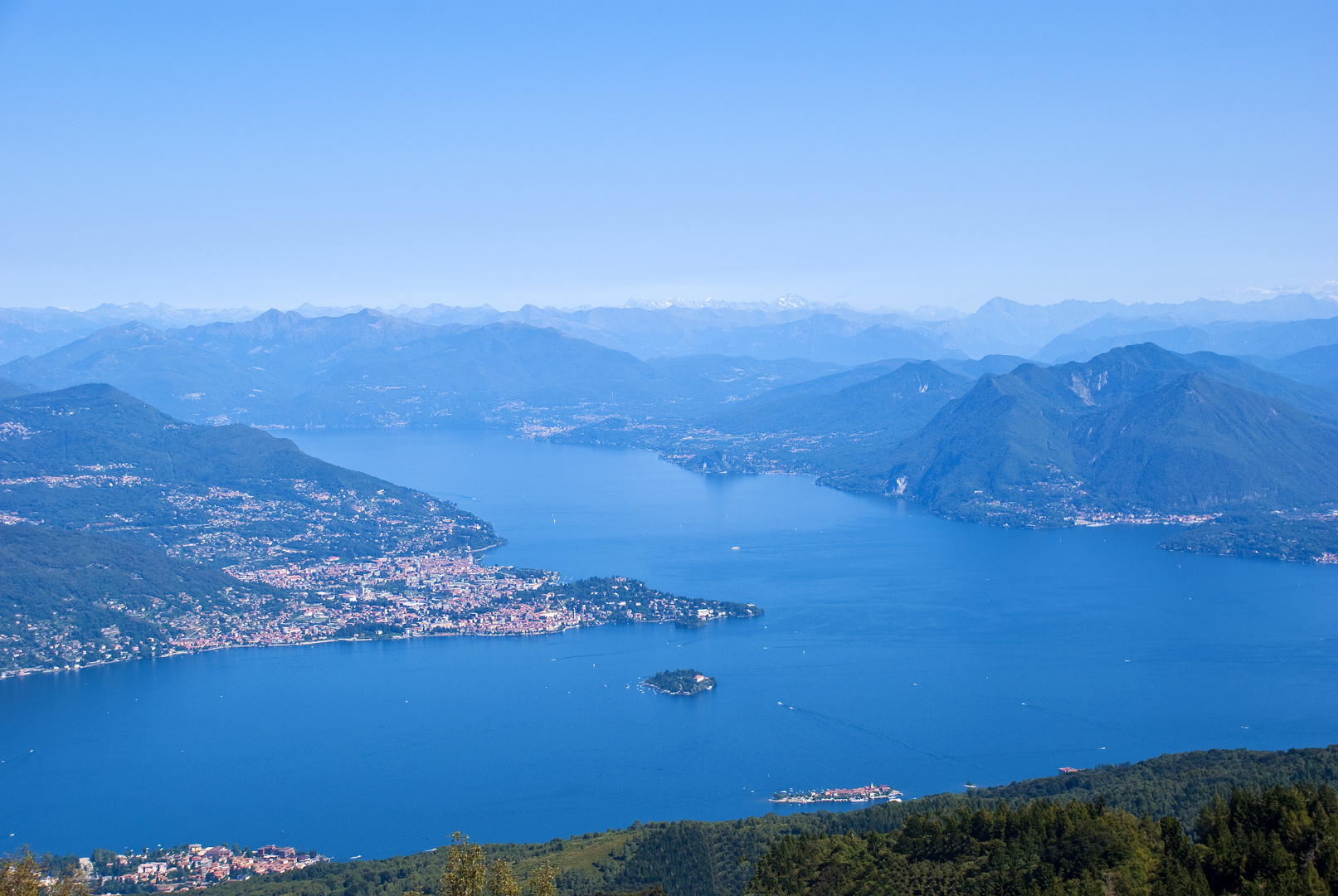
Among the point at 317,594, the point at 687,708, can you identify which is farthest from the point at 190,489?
the point at 687,708

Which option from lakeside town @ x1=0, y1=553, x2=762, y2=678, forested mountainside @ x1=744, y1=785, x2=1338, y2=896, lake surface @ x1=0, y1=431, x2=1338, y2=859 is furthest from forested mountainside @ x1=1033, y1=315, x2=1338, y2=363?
forested mountainside @ x1=744, y1=785, x2=1338, y2=896

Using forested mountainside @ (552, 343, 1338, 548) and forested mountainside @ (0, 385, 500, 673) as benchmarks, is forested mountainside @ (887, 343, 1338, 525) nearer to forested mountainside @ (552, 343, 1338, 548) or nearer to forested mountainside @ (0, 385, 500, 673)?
forested mountainside @ (552, 343, 1338, 548)

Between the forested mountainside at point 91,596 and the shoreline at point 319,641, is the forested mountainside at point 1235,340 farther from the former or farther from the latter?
the forested mountainside at point 91,596

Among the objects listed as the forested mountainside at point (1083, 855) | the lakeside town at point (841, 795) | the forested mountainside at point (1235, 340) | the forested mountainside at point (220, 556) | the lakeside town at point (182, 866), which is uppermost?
the forested mountainside at point (1235, 340)

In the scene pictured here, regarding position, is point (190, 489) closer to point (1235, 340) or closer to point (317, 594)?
point (317, 594)

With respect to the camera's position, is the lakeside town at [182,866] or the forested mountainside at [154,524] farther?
the forested mountainside at [154,524]

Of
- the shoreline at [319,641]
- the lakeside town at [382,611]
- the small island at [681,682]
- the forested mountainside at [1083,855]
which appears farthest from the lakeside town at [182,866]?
the lakeside town at [382,611]
